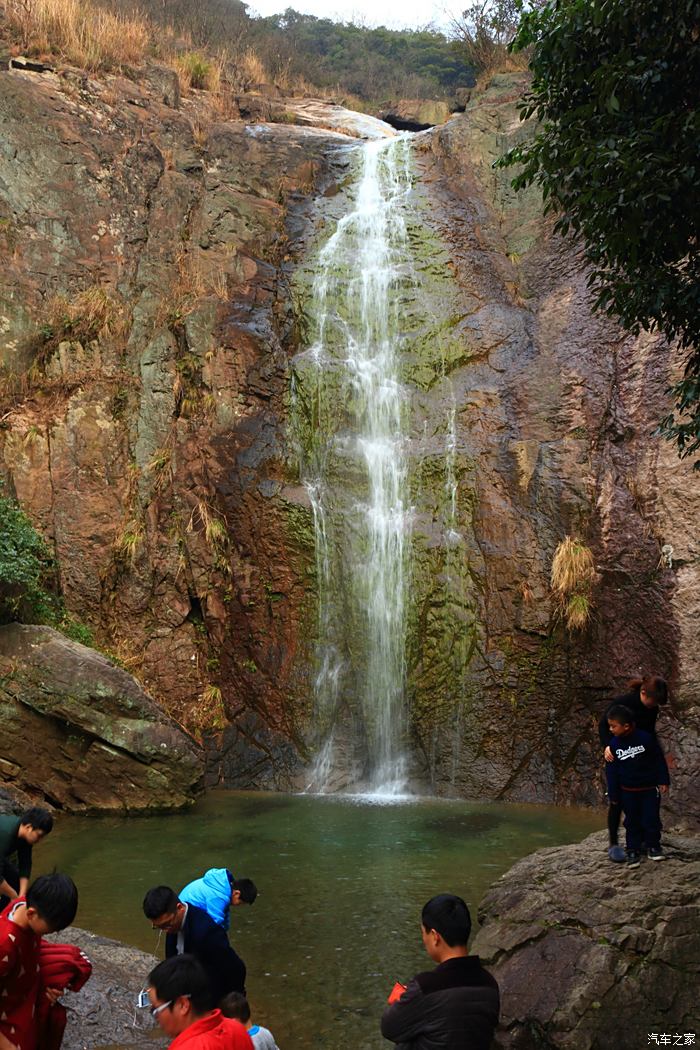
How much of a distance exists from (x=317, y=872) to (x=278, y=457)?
792 cm

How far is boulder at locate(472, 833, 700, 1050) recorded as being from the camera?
17.4ft

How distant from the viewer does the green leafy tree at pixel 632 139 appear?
617cm

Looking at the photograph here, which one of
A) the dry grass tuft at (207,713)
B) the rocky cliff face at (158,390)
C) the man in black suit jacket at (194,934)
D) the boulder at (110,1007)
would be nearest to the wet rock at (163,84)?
the rocky cliff face at (158,390)

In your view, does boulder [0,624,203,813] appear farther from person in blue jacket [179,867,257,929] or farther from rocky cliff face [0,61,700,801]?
person in blue jacket [179,867,257,929]

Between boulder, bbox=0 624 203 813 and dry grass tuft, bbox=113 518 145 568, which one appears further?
dry grass tuft, bbox=113 518 145 568

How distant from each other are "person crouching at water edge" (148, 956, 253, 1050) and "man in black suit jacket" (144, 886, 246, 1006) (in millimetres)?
1098

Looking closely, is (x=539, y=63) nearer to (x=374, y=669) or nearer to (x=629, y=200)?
(x=629, y=200)

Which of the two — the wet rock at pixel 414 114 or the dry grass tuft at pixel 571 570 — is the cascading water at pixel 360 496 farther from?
the wet rock at pixel 414 114

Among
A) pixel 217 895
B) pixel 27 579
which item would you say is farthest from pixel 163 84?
pixel 217 895

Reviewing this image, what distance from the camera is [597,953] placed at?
5.65 metres

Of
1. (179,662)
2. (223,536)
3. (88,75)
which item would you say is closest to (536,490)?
(223,536)

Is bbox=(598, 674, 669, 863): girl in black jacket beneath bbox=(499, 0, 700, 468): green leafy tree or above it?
beneath

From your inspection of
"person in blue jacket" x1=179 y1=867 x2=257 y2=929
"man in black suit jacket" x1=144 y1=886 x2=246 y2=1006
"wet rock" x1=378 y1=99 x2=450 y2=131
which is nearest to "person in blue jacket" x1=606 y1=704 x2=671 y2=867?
"person in blue jacket" x1=179 y1=867 x2=257 y2=929

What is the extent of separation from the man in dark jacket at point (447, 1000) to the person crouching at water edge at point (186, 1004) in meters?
0.58
